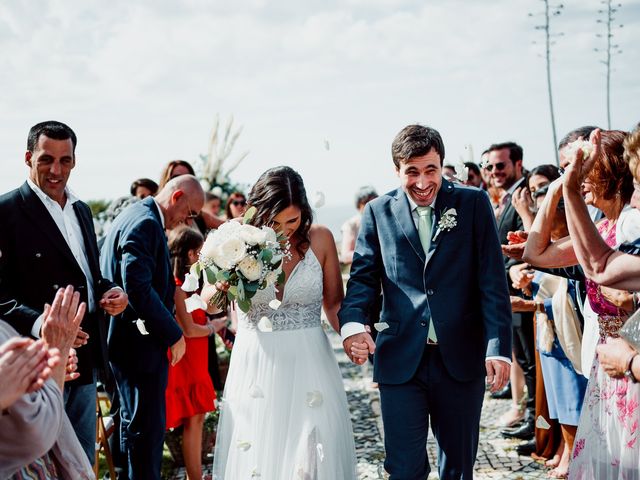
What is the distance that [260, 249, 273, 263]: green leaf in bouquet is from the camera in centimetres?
362

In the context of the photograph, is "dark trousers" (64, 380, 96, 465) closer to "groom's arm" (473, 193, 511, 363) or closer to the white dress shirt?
the white dress shirt

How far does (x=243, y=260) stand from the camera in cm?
362

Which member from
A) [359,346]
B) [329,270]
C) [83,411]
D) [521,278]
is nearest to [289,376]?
[359,346]

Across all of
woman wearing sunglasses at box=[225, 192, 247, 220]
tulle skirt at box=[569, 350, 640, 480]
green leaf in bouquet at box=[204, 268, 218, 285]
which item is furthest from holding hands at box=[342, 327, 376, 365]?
woman wearing sunglasses at box=[225, 192, 247, 220]

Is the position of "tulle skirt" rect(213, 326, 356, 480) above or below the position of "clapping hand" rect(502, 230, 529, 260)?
below

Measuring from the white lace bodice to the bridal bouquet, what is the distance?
0.79ft

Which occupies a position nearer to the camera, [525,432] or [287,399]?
[287,399]

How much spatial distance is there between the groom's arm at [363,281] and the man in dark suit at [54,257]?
4.43 ft

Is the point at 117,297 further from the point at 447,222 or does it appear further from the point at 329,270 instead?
the point at 447,222

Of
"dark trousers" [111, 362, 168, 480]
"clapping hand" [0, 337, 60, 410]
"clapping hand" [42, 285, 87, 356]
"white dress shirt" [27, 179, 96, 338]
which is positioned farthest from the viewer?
"dark trousers" [111, 362, 168, 480]

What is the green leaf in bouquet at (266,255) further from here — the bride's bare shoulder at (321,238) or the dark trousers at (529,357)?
the dark trousers at (529,357)

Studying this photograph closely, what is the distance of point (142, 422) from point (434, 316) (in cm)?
214

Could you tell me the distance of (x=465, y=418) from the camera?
3650 mm

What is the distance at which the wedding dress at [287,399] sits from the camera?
3.84 metres
